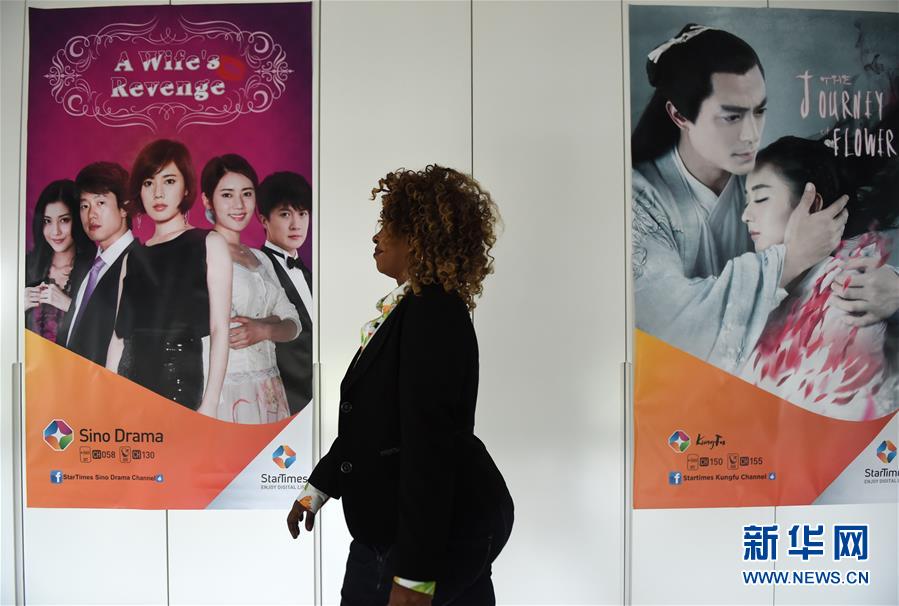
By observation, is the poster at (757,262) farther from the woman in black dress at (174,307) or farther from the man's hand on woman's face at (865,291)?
the woman in black dress at (174,307)

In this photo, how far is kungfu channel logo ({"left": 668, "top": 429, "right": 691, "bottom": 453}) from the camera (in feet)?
8.39

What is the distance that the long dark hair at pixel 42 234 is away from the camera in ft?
8.25

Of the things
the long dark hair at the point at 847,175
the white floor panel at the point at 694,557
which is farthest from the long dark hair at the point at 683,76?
the white floor panel at the point at 694,557

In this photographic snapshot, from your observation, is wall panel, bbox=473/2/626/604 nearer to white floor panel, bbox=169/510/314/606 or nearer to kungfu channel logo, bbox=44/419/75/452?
white floor panel, bbox=169/510/314/606

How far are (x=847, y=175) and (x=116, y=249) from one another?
9.71 ft

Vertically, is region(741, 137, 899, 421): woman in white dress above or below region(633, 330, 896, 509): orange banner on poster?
above

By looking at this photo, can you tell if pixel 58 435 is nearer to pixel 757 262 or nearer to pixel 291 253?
pixel 291 253

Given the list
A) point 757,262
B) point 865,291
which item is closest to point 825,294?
point 865,291

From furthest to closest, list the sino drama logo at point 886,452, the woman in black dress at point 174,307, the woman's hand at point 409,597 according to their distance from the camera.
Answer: the sino drama logo at point 886,452
the woman in black dress at point 174,307
the woman's hand at point 409,597

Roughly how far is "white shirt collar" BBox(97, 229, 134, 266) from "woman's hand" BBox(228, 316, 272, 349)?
1.70 feet

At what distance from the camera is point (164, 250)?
98.9 inches

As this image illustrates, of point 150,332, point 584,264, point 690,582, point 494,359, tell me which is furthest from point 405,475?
point 690,582

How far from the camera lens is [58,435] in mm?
2525

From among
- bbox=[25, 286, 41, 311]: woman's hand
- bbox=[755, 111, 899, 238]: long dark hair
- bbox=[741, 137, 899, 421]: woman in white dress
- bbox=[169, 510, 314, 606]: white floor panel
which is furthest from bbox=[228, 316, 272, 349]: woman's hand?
bbox=[755, 111, 899, 238]: long dark hair
